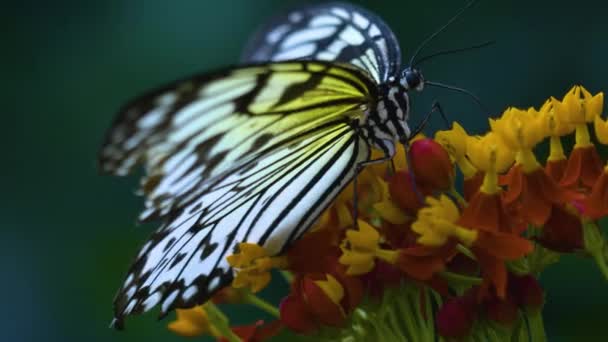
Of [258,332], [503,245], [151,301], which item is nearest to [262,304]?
[258,332]

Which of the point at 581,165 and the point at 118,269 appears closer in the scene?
the point at 581,165

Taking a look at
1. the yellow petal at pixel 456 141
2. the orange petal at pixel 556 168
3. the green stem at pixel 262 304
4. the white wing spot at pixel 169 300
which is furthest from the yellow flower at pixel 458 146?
the white wing spot at pixel 169 300

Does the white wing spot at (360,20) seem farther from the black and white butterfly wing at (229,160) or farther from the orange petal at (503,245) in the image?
the orange petal at (503,245)

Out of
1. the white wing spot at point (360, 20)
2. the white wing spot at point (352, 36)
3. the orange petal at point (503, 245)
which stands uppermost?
the white wing spot at point (360, 20)

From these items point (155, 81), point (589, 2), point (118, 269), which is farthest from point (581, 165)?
point (155, 81)

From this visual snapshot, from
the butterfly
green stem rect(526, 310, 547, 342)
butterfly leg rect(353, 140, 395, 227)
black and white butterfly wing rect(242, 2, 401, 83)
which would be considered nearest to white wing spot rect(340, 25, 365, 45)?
black and white butterfly wing rect(242, 2, 401, 83)

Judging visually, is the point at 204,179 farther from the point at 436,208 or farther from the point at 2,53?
the point at 2,53
